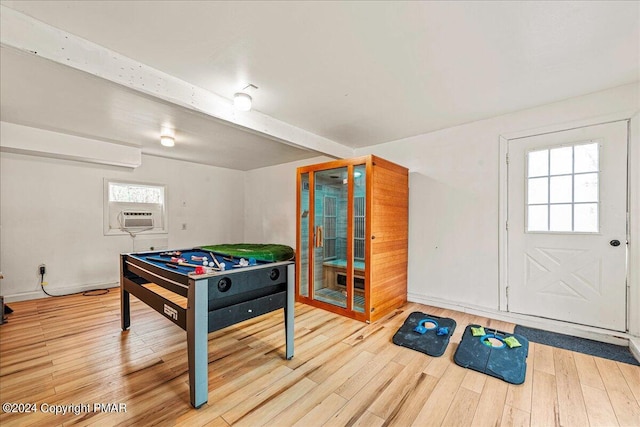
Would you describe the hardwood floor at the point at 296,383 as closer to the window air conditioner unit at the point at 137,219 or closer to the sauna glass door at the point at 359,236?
the sauna glass door at the point at 359,236

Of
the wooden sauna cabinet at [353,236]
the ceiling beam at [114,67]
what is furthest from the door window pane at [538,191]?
the ceiling beam at [114,67]

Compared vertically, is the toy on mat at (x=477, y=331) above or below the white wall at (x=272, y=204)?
below

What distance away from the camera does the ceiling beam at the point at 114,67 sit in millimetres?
1521

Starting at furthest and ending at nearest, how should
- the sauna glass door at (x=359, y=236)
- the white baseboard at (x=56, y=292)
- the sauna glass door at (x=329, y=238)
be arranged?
the white baseboard at (x=56, y=292), the sauna glass door at (x=329, y=238), the sauna glass door at (x=359, y=236)

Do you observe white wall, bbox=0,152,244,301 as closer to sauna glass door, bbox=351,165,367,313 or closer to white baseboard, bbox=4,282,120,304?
white baseboard, bbox=4,282,120,304

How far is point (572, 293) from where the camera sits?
2656mm

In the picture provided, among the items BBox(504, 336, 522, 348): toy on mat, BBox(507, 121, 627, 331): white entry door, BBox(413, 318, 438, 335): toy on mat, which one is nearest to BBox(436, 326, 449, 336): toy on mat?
BBox(413, 318, 438, 335): toy on mat

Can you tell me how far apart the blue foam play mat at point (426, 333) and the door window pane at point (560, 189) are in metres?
1.73

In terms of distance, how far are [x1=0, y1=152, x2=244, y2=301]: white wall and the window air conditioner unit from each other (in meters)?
0.27

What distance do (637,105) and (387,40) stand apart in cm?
255

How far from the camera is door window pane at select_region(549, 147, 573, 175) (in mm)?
2689

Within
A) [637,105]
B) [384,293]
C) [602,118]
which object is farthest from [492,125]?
[384,293]

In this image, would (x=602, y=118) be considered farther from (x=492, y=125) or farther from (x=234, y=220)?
(x=234, y=220)

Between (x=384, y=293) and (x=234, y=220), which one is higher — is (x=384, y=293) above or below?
below
